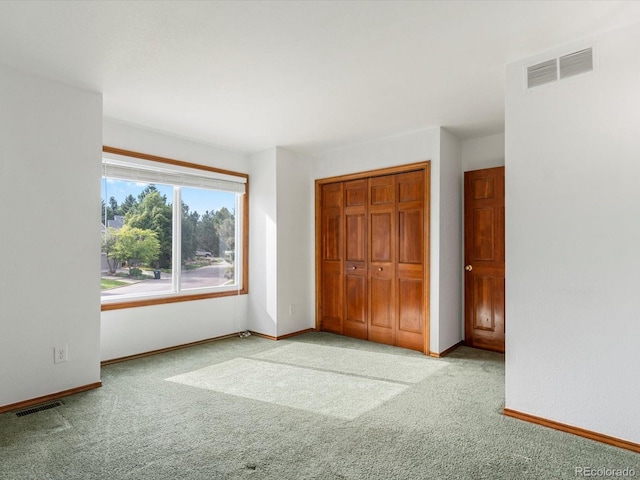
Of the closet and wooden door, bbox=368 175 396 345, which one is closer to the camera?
the closet

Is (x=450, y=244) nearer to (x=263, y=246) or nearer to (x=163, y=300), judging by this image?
(x=263, y=246)

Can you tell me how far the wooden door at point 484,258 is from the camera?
4266 mm

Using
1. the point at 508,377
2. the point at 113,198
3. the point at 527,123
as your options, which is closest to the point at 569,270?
the point at 508,377

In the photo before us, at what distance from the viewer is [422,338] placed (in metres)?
4.28

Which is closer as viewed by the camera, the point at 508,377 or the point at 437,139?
the point at 508,377

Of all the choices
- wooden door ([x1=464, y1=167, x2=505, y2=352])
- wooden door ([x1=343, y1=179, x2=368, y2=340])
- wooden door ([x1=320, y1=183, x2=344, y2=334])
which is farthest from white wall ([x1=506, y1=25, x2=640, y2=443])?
wooden door ([x1=320, y1=183, x2=344, y2=334])

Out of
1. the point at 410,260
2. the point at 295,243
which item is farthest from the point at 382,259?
the point at 295,243

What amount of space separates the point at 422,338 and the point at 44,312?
3.66 m

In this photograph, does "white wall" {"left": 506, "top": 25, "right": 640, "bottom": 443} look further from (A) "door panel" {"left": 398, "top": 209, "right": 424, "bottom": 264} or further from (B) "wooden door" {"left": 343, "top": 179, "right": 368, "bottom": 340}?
(B) "wooden door" {"left": 343, "top": 179, "right": 368, "bottom": 340}

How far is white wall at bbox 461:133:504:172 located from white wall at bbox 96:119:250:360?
2.88 metres

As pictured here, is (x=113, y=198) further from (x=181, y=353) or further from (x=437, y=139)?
(x=437, y=139)

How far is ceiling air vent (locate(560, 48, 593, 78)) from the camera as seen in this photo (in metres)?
2.38

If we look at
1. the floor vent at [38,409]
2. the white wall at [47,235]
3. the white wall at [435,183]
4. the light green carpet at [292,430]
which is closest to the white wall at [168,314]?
the light green carpet at [292,430]

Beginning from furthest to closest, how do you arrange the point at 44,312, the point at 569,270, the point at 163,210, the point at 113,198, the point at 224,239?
the point at 224,239 < the point at 163,210 < the point at 113,198 < the point at 44,312 < the point at 569,270
